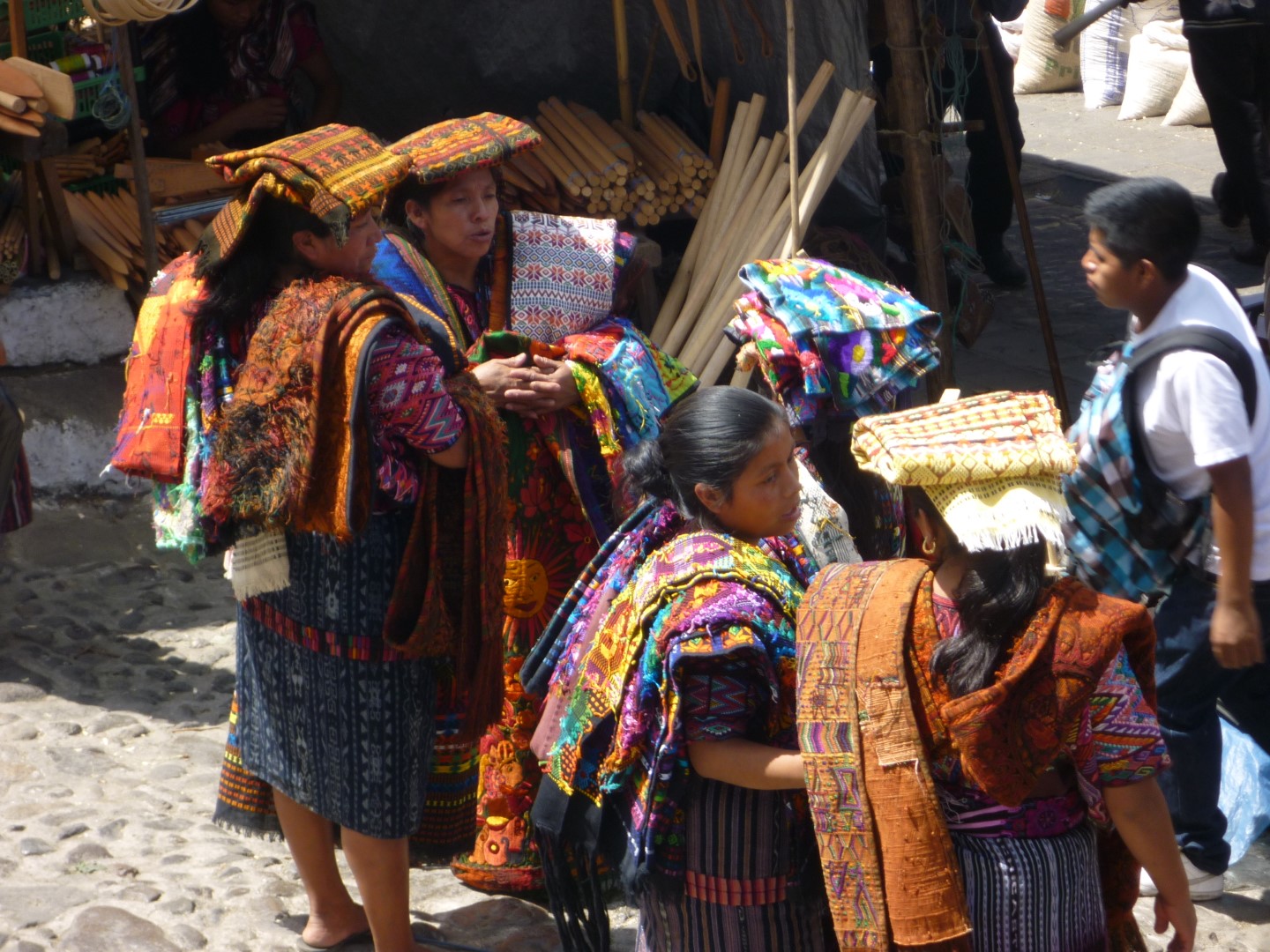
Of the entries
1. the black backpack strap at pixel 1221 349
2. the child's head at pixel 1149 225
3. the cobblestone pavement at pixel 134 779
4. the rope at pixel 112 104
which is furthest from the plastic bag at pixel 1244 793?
the rope at pixel 112 104

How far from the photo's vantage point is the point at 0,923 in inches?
136

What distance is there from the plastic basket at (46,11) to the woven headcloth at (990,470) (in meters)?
5.11

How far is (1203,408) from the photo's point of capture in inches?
124

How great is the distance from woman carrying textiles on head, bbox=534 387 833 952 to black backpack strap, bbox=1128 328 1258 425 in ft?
3.60

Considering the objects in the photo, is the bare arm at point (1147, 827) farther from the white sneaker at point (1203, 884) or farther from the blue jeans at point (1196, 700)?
the white sneaker at point (1203, 884)

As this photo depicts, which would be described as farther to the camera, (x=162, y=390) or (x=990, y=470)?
(x=162, y=390)

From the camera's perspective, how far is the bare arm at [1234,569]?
3168mm

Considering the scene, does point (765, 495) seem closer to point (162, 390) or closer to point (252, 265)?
point (252, 265)

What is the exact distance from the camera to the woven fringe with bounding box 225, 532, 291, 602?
9.73ft

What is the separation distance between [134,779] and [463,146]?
2067mm

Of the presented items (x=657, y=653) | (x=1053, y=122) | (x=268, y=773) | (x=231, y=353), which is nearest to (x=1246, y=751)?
(x=657, y=653)

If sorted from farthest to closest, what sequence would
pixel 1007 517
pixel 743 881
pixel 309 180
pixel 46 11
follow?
pixel 46 11
pixel 309 180
pixel 743 881
pixel 1007 517

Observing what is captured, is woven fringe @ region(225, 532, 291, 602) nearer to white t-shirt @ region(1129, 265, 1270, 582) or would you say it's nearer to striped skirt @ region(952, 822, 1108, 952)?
striped skirt @ region(952, 822, 1108, 952)

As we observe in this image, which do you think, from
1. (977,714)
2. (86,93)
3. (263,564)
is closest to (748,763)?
(977,714)
